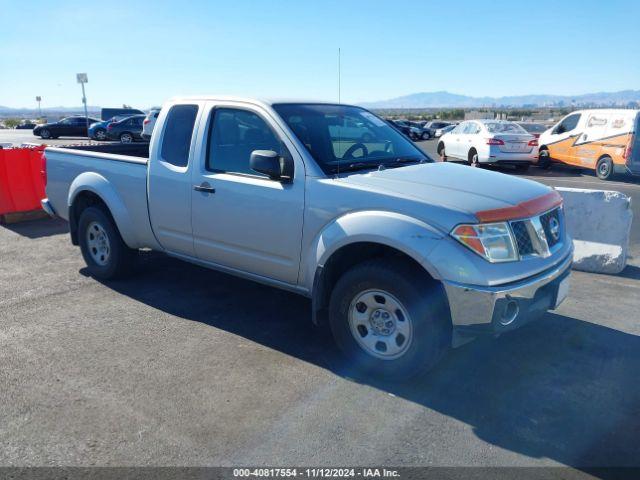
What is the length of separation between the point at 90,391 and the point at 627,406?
348 cm

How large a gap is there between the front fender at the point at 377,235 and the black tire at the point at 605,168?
525 inches

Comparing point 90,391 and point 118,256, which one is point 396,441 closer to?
point 90,391

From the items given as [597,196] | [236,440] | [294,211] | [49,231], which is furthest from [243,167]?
[49,231]

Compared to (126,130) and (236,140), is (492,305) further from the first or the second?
(126,130)

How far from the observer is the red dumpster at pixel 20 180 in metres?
8.80

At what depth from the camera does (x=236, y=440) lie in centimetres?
311

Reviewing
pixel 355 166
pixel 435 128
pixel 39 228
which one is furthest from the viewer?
pixel 435 128

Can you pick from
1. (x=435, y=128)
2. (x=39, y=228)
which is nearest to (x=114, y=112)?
(x=435, y=128)

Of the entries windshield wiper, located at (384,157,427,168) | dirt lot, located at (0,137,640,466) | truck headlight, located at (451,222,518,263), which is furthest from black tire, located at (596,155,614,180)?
truck headlight, located at (451,222,518,263)

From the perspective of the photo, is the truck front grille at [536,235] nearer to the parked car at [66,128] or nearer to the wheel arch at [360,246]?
the wheel arch at [360,246]

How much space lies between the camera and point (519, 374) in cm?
391

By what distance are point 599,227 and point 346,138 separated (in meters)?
3.55

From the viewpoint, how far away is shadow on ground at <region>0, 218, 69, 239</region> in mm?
8195

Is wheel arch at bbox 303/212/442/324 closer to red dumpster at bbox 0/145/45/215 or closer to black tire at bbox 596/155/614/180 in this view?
red dumpster at bbox 0/145/45/215
